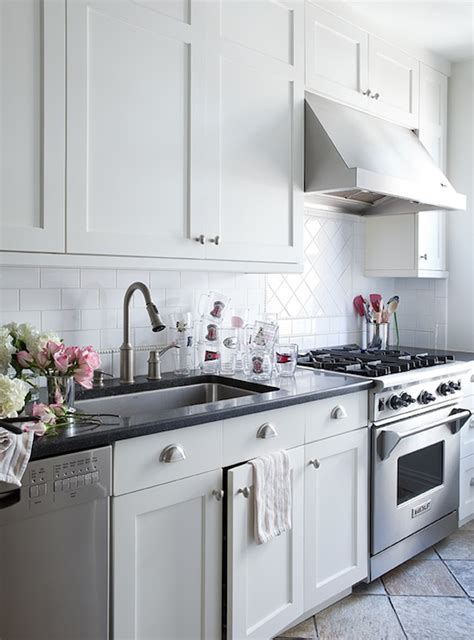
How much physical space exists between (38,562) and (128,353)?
0.92 metres

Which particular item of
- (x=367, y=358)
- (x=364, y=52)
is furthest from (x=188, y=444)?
(x=364, y=52)

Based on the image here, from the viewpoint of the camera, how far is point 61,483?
1.44 m

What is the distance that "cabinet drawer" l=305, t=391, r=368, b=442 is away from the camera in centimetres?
213

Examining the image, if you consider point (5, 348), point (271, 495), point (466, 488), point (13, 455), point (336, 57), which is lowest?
point (466, 488)

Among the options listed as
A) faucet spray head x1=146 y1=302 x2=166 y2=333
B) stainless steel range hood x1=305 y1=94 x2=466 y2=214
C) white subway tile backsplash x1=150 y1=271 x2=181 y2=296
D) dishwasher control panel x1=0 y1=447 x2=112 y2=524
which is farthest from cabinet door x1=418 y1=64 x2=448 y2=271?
dishwasher control panel x1=0 y1=447 x2=112 y2=524

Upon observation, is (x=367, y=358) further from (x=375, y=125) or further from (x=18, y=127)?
(x=18, y=127)

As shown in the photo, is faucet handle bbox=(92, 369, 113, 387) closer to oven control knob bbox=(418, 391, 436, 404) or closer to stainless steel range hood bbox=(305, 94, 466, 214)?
stainless steel range hood bbox=(305, 94, 466, 214)

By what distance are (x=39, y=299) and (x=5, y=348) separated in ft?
1.69

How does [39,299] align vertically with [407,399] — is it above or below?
above

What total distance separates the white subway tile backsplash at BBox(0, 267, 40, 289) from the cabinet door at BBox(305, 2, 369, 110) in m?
1.48

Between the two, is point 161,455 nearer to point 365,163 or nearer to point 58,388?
point 58,388

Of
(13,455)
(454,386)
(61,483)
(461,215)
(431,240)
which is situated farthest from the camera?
(461,215)

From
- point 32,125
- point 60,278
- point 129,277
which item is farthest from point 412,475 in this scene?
point 32,125

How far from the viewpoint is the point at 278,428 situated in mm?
2002
